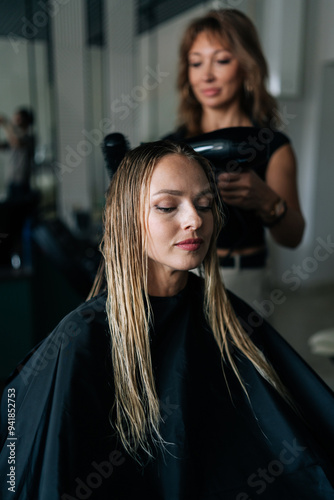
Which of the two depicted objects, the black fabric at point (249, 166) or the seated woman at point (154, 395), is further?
the black fabric at point (249, 166)

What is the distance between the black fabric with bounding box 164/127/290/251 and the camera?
1038 millimetres

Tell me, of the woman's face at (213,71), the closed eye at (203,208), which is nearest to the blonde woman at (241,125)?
the woman's face at (213,71)

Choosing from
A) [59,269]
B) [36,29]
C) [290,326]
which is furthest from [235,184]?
[36,29]

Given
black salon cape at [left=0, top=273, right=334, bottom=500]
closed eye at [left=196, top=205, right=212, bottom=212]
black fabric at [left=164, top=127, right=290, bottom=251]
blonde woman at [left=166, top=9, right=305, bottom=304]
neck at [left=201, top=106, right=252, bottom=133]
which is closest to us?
black salon cape at [left=0, top=273, right=334, bottom=500]

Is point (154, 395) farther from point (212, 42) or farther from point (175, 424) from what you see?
point (212, 42)

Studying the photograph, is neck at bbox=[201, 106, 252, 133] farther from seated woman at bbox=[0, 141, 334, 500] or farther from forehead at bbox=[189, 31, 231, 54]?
seated woman at bbox=[0, 141, 334, 500]

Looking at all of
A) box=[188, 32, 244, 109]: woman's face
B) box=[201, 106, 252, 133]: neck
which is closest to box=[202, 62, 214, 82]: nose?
box=[188, 32, 244, 109]: woman's face

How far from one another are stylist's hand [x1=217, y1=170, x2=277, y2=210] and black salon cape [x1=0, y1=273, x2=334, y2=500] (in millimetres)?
279

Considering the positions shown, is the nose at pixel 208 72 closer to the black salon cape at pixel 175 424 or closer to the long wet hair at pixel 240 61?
the long wet hair at pixel 240 61

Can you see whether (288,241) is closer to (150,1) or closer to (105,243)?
(105,243)

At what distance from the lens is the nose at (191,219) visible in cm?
89

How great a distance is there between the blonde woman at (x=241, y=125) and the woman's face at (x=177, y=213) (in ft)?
0.64

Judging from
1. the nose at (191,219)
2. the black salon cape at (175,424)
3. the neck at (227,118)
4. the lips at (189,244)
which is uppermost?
the neck at (227,118)

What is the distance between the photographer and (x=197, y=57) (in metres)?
1.22
